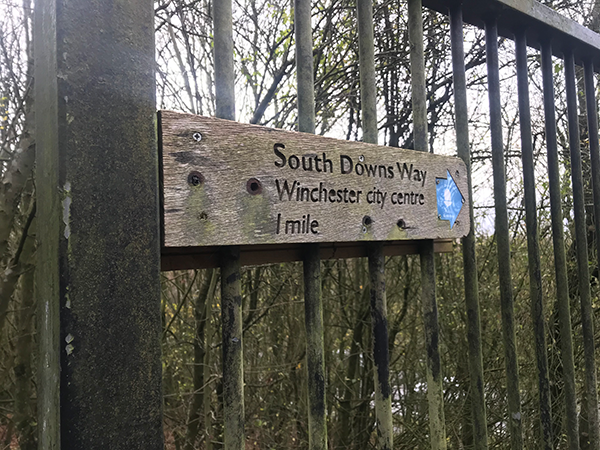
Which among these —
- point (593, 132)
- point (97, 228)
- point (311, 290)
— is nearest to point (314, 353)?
point (311, 290)

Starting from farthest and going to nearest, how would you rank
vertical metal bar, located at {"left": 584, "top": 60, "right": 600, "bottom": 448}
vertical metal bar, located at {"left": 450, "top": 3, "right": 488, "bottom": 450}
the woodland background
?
the woodland background
vertical metal bar, located at {"left": 584, "top": 60, "right": 600, "bottom": 448}
vertical metal bar, located at {"left": 450, "top": 3, "right": 488, "bottom": 450}

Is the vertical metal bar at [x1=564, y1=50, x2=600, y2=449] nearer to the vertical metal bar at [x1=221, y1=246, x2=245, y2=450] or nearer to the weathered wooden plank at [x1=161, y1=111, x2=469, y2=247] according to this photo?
the weathered wooden plank at [x1=161, y1=111, x2=469, y2=247]

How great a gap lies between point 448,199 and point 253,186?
25.4 inches

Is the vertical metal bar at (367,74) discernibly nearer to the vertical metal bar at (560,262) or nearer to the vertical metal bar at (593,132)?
the vertical metal bar at (560,262)

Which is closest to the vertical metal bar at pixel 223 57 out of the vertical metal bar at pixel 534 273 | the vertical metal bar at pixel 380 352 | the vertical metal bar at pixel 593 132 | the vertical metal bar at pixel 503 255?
the vertical metal bar at pixel 380 352

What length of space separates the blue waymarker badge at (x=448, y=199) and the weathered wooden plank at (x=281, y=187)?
0.04m

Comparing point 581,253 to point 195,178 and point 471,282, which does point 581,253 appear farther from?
point 195,178

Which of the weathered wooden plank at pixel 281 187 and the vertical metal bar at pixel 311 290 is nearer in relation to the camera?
the weathered wooden plank at pixel 281 187

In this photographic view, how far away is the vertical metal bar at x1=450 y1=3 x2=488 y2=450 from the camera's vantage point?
133cm

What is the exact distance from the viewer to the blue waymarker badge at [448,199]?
1.22m

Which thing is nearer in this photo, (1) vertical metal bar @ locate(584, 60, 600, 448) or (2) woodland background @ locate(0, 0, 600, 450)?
(1) vertical metal bar @ locate(584, 60, 600, 448)

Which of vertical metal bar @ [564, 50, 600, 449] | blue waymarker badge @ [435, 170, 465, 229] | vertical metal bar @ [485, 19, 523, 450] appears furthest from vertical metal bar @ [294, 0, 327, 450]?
vertical metal bar @ [564, 50, 600, 449]

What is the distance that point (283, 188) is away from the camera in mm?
875

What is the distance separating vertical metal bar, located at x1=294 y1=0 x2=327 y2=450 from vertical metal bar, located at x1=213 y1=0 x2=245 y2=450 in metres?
0.19
